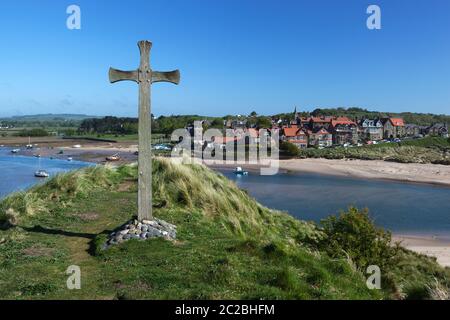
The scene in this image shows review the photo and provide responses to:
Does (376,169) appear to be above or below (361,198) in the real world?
above

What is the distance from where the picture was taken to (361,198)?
143ft

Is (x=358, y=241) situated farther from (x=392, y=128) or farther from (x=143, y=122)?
(x=392, y=128)

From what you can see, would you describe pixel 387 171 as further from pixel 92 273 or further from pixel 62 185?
pixel 92 273

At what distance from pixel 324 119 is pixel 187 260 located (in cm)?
12432

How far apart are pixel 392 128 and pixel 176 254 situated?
446ft

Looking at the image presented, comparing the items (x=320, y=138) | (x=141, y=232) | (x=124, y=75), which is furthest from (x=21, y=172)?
(x=320, y=138)

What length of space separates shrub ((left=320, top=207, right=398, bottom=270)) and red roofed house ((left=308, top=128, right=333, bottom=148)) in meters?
98.4

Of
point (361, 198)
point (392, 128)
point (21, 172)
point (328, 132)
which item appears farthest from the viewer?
point (392, 128)

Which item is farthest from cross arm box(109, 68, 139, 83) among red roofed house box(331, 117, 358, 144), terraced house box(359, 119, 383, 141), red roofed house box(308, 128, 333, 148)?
terraced house box(359, 119, 383, 141)

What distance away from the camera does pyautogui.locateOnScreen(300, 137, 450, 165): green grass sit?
279 ft

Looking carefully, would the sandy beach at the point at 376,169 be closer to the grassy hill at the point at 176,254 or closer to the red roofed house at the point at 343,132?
the red roofed house at the point at 343,132

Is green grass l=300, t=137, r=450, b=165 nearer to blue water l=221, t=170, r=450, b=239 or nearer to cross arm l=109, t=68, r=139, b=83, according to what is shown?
blue water l=221, t=170, r=450, b=239

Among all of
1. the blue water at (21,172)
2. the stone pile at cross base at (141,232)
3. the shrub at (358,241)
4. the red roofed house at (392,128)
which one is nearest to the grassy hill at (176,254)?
the shrub at (358,241)
